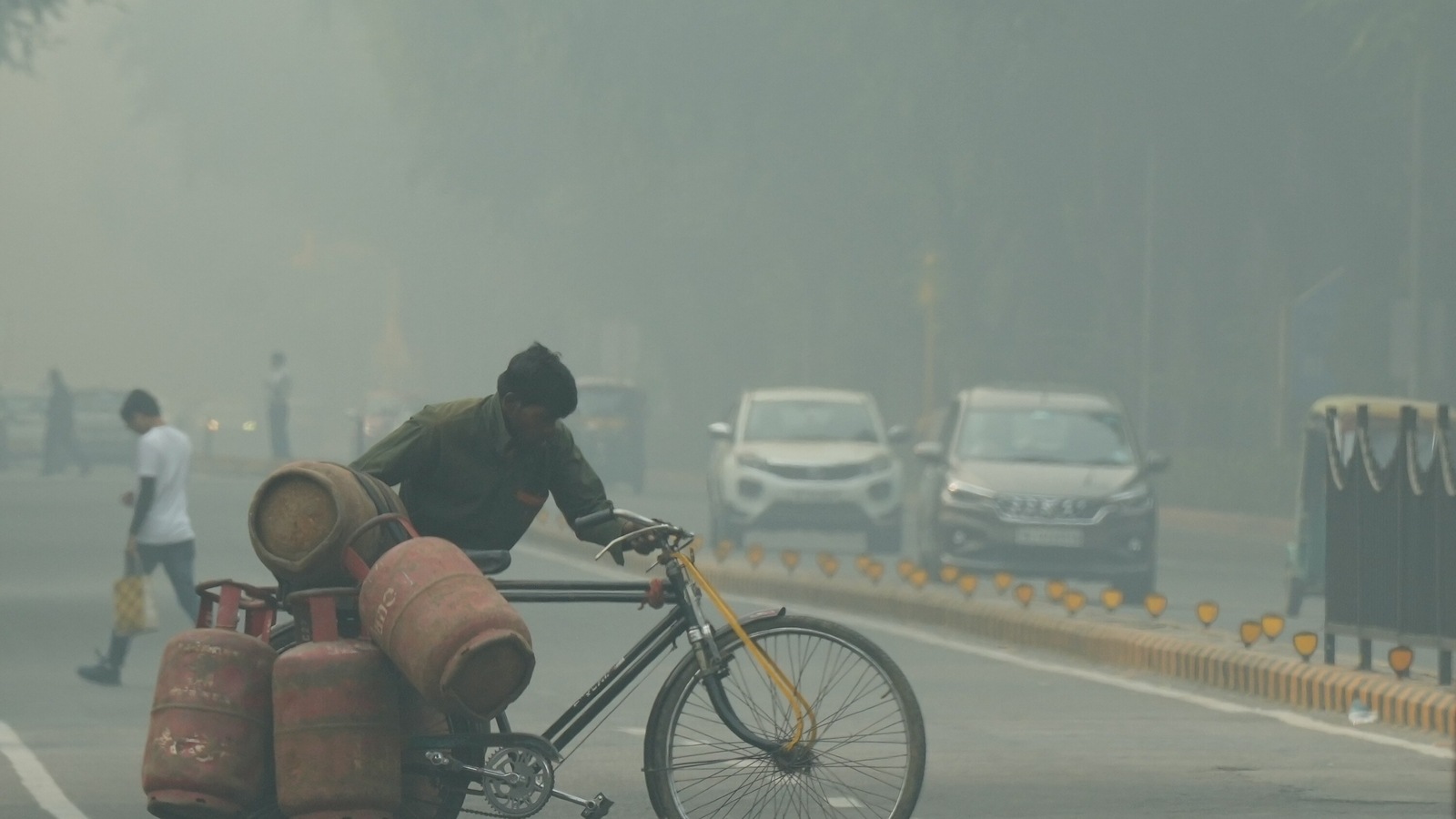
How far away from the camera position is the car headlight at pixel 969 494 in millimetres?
22656

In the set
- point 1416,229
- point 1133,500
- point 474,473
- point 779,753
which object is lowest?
point 1133,500

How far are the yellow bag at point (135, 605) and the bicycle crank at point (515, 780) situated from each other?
7479 millimetres

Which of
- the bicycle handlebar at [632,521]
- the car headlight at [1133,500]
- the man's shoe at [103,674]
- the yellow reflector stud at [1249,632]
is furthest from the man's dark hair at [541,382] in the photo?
the car headlight at [1133,500]

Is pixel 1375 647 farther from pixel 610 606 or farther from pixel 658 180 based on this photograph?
pixel 658 180

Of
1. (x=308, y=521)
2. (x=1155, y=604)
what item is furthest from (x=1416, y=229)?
(x=308, y=521)

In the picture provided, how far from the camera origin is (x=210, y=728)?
299 inches

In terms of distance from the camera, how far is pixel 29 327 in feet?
409

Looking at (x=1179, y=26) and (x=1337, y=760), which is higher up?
(x=1179, y=26)

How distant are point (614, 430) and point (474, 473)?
36710 millimetres

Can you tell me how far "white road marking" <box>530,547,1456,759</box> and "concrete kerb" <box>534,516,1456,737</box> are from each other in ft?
0.60

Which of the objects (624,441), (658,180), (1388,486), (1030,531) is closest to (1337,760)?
(1388,486)

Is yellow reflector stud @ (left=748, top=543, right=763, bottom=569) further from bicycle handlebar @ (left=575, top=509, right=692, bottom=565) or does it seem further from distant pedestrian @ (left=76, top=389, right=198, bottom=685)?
bicycle handlebar @ (left=575, top=509, right=692, bottom=565)

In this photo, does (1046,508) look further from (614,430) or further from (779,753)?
(614,430)

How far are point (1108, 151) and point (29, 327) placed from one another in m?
89.6
